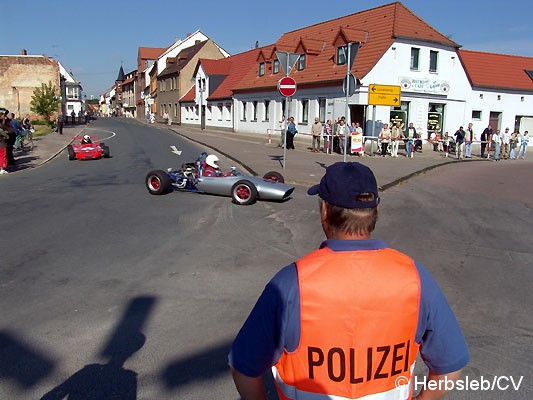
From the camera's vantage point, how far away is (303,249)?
718 centimetres

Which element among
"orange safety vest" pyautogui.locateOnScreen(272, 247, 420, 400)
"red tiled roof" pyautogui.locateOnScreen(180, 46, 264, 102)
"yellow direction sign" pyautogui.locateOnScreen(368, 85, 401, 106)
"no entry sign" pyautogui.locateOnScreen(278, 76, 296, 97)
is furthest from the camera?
"red tiled roof" pyautogui.locateOnScreen(180, 46, 264, 102)

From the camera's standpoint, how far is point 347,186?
185cm

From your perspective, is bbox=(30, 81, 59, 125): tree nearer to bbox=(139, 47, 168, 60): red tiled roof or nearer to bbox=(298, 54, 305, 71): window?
bbox=(298, 54, 305, 71): window

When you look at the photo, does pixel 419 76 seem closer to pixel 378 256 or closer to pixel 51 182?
pixel 51 182

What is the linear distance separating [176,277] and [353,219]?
4249 mm

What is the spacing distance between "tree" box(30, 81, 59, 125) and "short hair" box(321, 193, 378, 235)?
43065mm

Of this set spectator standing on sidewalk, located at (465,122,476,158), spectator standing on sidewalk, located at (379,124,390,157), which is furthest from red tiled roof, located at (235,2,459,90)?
spectator standing on sidewalk, located at (465,122,476,158)

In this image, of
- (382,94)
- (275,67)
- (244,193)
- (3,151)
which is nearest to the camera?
Result: (244,193)

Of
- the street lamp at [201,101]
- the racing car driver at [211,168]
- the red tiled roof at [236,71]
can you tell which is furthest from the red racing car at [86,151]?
the street lamp at [201,101]

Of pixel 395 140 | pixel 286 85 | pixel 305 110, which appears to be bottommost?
pixel 395 140

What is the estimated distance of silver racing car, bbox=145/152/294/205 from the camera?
33.7ft

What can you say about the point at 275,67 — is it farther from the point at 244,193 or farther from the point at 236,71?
the point at 244,193

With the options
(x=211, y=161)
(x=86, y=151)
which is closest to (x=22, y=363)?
(x=211, y=161)

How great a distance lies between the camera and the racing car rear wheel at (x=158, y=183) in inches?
439
